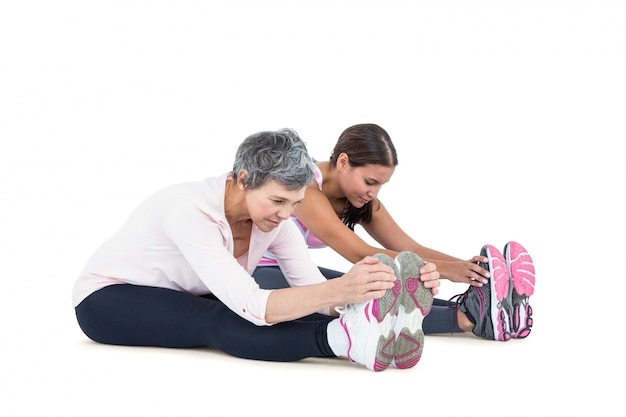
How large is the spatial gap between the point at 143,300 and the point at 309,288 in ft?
2.56

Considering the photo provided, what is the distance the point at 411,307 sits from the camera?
297cm

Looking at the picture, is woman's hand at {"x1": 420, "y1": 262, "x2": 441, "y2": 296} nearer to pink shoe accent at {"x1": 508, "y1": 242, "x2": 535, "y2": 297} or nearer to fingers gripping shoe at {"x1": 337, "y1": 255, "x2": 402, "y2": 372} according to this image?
fingers gripping shoe at {"x1": 337, "y1": 255, "x2": 402, "y2": 372}

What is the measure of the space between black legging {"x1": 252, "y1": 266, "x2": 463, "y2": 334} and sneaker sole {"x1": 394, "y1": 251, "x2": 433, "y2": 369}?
29.3 inches

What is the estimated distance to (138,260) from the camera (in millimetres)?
3281

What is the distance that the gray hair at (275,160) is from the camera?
9.62 feet

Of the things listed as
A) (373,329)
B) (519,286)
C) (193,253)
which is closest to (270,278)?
(193,253)

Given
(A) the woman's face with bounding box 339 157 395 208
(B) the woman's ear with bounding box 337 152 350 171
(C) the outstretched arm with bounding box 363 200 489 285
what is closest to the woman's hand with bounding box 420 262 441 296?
(C) the outstretched arm with bounding box 363 200 489 285

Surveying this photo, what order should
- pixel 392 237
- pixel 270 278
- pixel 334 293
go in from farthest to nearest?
pixel 392 237 < pixel 270 278 < pixel 334 293

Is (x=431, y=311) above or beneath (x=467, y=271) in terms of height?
beneath

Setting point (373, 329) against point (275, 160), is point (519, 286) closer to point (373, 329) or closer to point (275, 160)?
point (373, 329)

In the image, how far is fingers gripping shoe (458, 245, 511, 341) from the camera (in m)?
3.56

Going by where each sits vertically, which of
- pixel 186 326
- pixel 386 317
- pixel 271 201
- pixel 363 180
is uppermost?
pixel 363 180

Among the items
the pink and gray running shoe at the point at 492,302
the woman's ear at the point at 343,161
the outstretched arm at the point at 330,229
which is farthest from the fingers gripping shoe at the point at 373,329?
the woman's ear at the point at 343,161

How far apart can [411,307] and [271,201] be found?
65 centimetres
